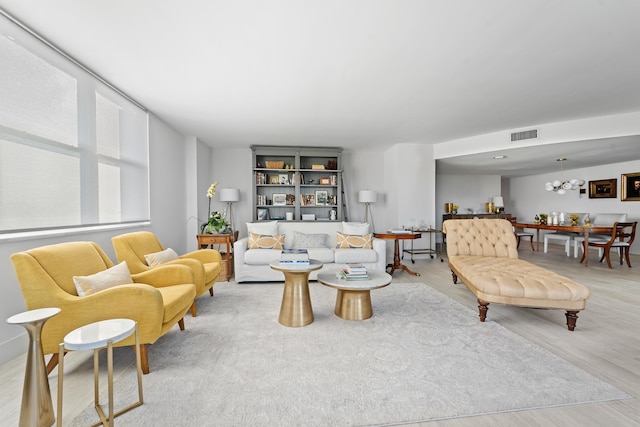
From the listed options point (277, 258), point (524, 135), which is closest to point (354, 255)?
point (277, 258)

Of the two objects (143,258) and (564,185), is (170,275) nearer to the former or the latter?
(143,258)

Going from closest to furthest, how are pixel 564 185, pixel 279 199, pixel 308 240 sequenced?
pixel 308 240 → pixel 564 185 → pixel 279 199

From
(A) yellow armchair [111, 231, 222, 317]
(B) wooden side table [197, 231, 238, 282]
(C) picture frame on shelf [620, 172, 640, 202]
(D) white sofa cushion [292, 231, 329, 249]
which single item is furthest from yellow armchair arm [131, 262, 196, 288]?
(C) picture frame on shelf [620, 172, 640, 202]

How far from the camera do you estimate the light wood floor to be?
4.63 feet

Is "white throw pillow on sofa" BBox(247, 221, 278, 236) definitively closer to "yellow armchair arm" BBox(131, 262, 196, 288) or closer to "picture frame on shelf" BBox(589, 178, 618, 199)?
"yellow armchair arm" BBox(131, 262, 196, 288)

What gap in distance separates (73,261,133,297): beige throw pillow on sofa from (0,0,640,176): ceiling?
187cm

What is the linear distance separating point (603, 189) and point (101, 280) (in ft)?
33.6

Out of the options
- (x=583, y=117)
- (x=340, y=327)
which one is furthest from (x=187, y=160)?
(x=583, y=117)

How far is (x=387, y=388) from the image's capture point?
5.34 feet

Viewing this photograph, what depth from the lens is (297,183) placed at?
5.81 metres

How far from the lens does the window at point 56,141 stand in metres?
2.02

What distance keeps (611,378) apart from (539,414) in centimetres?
79

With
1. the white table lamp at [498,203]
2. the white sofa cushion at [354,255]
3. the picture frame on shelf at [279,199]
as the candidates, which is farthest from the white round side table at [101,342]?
the white table lamp at [498,203]

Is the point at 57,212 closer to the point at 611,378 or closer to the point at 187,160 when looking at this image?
the point at 187,160
